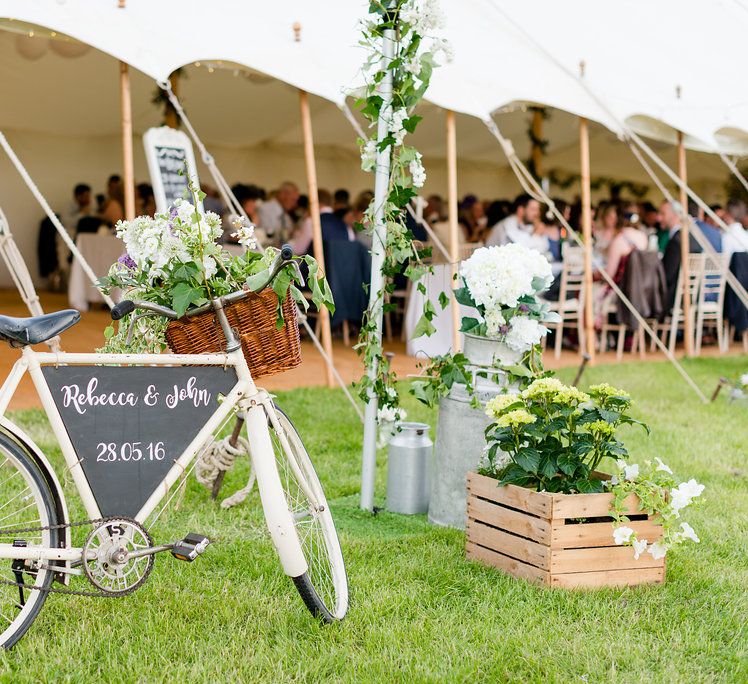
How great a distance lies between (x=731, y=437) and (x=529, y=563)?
3.01 meters

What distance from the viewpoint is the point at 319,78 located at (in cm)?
582

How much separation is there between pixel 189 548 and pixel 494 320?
5.02 ft

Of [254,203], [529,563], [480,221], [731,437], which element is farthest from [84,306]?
[529,563]

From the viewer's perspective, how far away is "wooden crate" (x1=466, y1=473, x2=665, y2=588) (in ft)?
9.89

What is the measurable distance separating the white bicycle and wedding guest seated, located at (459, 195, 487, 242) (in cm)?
779

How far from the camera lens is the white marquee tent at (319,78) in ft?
17.8

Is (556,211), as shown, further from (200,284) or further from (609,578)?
(200,284)

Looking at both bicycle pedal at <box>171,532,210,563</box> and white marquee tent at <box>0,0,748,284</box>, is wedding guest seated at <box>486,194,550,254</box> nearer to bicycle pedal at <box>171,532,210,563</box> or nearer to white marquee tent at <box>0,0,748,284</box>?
white marquee tent at <box>0,0,748,284</box>

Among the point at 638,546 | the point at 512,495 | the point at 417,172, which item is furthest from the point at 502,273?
the point at 638,546

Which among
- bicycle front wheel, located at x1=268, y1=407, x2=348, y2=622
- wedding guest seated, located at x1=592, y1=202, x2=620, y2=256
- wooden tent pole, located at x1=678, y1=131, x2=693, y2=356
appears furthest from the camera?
wedding guest seated, located at x1=592, y1=202, x2=620, y2=256

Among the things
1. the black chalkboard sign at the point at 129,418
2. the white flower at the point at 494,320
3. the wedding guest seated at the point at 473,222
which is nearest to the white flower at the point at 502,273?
the white flower at the point at 494,320

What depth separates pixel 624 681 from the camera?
8.08 feet

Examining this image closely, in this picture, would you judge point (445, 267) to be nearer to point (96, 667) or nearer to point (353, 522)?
point (353, 522)

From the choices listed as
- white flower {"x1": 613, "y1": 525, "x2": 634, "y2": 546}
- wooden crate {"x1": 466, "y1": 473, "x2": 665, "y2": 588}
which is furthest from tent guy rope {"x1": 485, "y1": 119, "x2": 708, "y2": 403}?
white flower {"x1": 613, "y1": 525, "x2": 634, "y2": 546}
